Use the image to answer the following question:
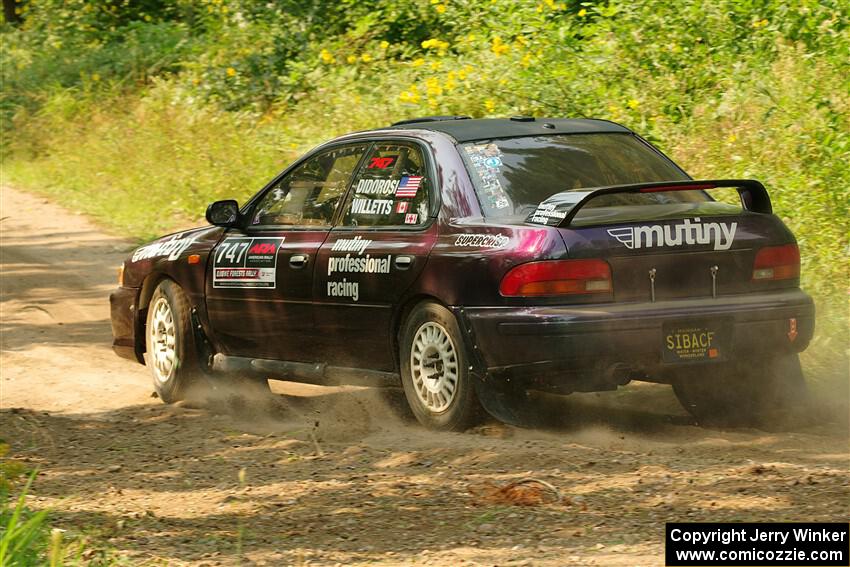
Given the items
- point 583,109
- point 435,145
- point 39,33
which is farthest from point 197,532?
point 39,33

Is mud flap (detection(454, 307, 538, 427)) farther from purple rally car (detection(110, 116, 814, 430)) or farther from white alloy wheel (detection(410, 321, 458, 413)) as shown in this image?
white alloy wheel (detection(410, 321, 458, 413))

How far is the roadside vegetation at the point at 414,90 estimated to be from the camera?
401 inches

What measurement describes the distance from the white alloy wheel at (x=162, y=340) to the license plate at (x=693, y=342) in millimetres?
3396

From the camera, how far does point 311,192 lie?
7777 millimetres

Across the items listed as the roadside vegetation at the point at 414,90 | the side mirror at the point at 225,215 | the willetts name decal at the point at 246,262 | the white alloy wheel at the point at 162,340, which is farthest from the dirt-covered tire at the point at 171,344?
the roadside vegetation at the point at 414,90

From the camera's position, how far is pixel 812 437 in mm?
6723

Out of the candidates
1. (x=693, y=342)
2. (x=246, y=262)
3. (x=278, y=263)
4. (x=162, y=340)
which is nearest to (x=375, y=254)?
(x=278, y=263)

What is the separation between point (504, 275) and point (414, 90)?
7.59 metres

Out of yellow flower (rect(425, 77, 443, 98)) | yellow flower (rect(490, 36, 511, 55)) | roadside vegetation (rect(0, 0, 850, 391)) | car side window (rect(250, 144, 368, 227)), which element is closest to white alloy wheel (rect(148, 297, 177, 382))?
car side window (rect(250, 144, 368, 227))

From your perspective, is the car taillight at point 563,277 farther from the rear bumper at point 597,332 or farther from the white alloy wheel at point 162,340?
the white alloy wheel at point 162,340

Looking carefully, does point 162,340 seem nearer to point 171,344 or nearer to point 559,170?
point 171,344

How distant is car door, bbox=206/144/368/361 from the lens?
7547 mm

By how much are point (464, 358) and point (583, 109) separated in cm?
598

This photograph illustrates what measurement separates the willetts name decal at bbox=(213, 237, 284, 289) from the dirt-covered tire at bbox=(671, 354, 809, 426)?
2.39 meters
